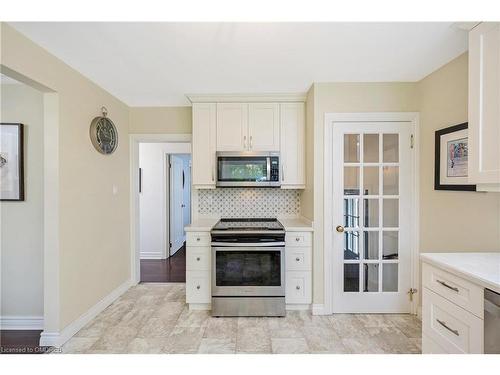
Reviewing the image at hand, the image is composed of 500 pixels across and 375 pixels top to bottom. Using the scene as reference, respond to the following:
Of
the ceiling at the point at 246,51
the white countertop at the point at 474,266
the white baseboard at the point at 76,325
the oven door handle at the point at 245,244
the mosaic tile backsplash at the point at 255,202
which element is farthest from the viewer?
the mosaic tile backsplash at the point at 255,202

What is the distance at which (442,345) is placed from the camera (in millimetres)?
1446

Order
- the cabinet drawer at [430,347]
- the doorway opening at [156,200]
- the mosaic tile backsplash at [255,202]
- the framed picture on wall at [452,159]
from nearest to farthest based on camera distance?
the cabinet drawer at [430,347] < the framed picture on wall at [452,159] < the mosaic tile backsplash at [255,202] < the doorway opening at [156,200]

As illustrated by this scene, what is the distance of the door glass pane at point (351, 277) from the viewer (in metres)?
2.55

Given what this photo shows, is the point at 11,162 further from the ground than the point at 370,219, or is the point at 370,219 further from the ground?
the point at 11,162

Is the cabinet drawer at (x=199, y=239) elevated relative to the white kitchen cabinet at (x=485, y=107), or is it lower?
lower

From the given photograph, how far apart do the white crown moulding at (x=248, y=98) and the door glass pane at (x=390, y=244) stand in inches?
69.1

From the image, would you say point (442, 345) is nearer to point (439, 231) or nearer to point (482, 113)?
point (439, 231)

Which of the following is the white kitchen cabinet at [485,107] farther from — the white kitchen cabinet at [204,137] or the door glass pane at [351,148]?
the white kitchen cabinet at [204,137]

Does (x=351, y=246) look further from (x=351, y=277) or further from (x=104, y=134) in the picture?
(x=104, y=134)

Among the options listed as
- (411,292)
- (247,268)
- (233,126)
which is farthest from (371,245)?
(233,126)

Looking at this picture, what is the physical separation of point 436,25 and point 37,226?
11.9 ft

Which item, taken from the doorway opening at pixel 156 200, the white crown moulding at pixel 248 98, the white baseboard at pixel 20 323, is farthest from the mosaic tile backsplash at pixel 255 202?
the white baseboard at pixel 20 323

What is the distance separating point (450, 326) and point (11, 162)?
11.9 ft

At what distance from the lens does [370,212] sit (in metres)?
2.54
